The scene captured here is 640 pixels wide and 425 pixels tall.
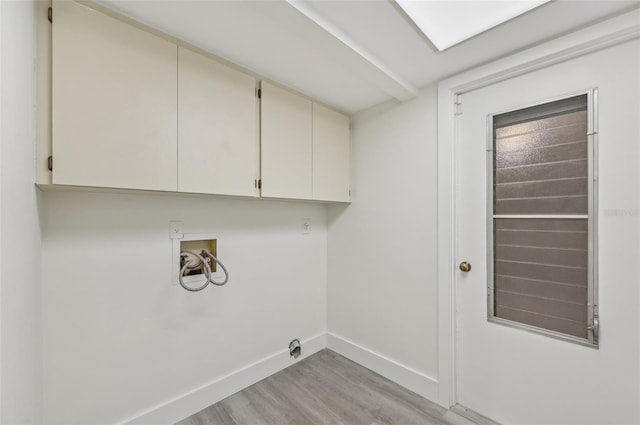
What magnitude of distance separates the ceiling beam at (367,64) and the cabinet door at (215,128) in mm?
632

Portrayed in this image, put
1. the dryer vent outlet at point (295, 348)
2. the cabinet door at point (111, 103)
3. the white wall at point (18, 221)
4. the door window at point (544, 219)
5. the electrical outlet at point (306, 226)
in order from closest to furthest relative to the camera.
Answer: the white wall at point (18, 221)
the cabinet door at point (111, 103)
the door window at point (544, 219)
the dryer vent outlet at point (295, 348)
the electrical outlet at point (306, 226)

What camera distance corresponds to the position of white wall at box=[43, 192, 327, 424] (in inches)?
51.4

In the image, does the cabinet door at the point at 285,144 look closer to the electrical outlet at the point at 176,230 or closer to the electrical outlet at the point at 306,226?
the electrical outlet at the point at 306,226

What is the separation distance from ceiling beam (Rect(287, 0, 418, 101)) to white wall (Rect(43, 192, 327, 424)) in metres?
1.17

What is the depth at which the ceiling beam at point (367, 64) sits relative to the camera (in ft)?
3.97

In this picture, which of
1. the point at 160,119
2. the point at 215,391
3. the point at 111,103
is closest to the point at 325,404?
the point at 215,391

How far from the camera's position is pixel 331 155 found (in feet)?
7.29

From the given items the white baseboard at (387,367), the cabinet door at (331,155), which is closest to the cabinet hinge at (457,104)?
the cabinet door at (331,155)

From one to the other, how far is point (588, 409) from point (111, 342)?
2.49m

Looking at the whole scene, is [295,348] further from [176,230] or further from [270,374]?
[176,230]

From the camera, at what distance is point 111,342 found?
1.42 metres

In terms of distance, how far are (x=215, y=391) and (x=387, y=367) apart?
1278 millimetres

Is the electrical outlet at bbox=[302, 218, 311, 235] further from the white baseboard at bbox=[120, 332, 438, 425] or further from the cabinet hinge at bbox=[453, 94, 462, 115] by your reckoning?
the cabinet hinge at bbox=[453, 94, 462, 115]

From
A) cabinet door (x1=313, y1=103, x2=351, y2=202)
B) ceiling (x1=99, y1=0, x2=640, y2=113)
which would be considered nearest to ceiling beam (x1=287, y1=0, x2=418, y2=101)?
ceiling (x1=99, y1=0, x2=640, y2=113)
